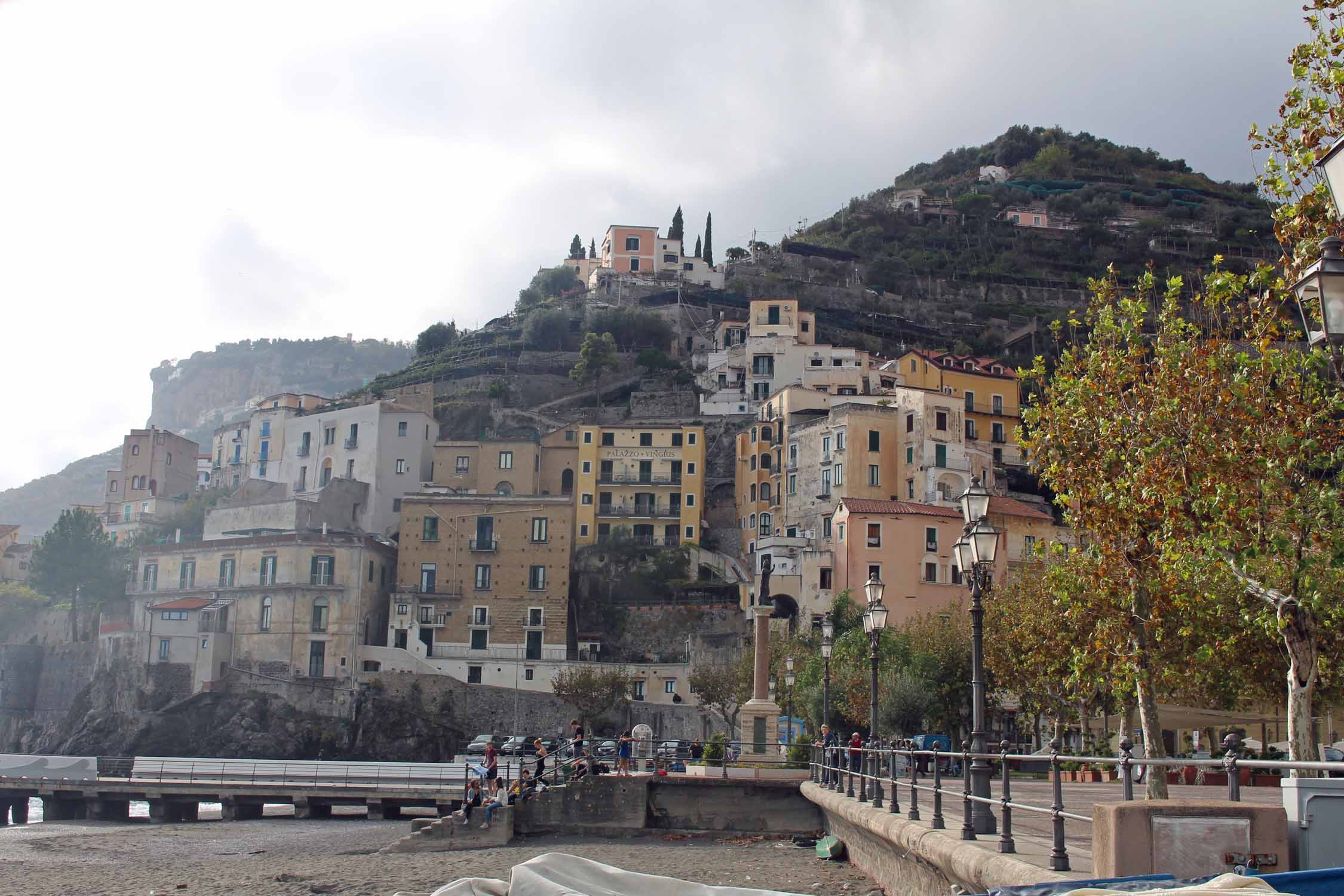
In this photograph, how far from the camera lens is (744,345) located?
92.9 meters

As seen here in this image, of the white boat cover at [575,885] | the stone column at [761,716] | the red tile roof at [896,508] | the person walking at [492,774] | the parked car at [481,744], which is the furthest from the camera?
the red tile roof at [896,508]

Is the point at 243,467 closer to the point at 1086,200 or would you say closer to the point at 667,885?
the point at 667,885

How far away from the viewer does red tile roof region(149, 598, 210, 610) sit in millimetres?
67625

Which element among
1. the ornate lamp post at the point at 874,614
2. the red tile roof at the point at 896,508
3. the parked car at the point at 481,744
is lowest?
the parked car at the point at 481,744

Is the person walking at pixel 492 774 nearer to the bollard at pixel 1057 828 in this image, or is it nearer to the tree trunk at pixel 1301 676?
the tree trunk at pixel 1301 676

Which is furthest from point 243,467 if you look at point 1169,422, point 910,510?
point 1169,422

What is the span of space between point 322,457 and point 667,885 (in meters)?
77.4

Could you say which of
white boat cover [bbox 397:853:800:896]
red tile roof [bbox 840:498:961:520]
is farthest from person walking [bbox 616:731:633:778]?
red tile roof [bbox 840:498:961:520]

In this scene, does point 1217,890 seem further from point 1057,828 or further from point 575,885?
point 575,885

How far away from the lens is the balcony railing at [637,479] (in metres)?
79.0

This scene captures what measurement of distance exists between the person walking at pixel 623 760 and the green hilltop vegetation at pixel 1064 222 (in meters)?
91.9

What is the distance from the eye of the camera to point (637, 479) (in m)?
79.1

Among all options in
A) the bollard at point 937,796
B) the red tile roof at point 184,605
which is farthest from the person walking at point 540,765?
the red tile roof at point 184,605

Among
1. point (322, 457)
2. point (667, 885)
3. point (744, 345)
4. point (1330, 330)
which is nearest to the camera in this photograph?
point (1330, 330)
